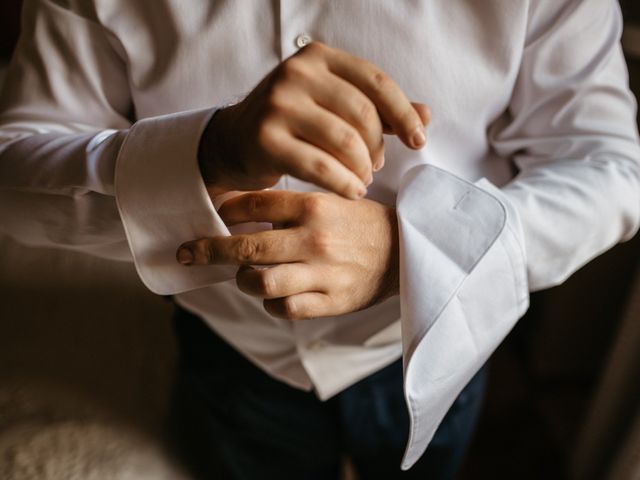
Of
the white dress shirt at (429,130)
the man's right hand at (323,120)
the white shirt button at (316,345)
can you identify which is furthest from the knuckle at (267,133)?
the white shirt button at (316,345)

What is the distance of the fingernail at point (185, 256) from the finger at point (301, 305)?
2.3 inches

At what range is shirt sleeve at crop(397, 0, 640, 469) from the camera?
0.43 m

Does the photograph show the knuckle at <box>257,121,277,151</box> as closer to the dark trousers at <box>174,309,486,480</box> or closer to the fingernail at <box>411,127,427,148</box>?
the fingernail at <box>411,127,427,148</box>

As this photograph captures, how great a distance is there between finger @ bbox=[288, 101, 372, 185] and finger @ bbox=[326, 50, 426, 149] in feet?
0.08

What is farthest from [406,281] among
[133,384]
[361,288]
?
[133,384]

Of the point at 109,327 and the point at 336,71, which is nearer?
the point at 336,71

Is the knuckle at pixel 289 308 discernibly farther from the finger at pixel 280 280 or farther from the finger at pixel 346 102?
the finger at pixel 346 102

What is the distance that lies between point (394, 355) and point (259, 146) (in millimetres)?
393

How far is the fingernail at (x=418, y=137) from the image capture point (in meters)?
0.35

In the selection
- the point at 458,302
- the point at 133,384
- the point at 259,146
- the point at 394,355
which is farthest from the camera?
the point at 133,384

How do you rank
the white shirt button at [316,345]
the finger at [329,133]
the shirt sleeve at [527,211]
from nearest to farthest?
the finger at [329,133] < the shirt sleeve at [527,211] < the white shirt button at [316,345]

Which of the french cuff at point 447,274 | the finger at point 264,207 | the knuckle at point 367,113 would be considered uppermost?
the knuckle at point 367,113

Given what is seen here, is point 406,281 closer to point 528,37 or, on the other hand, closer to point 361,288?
point 361,288

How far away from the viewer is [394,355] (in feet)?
2.17
